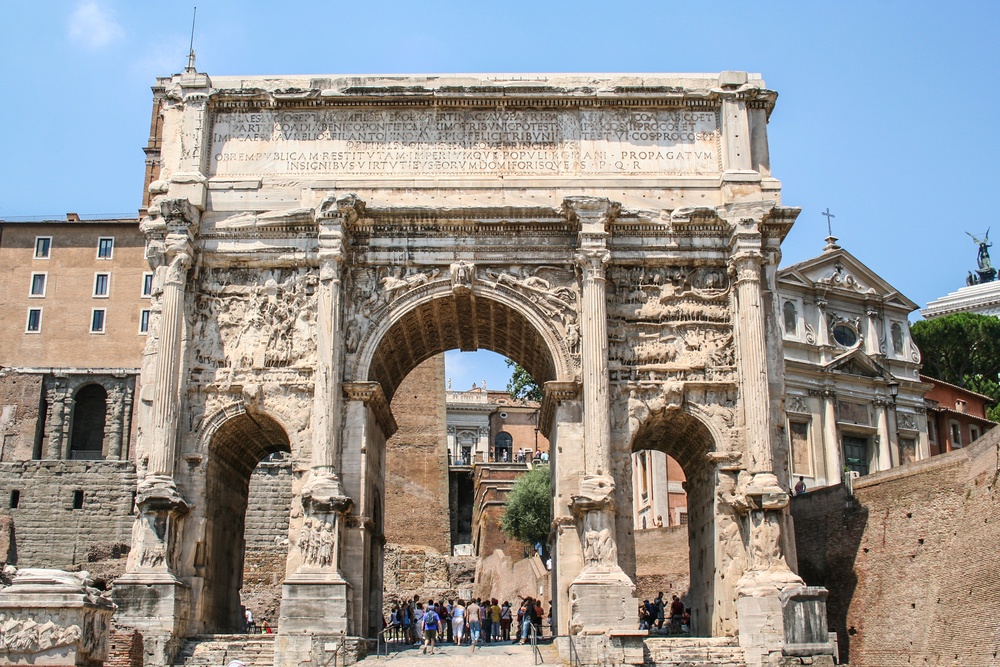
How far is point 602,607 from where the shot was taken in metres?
19.6

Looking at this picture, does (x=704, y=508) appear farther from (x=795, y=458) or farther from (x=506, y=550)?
(x=506, y=550)

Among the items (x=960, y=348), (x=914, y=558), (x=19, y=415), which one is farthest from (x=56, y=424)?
(x=960, y=348)

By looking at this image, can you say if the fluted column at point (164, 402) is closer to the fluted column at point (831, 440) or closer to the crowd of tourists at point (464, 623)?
the crowd of tourists at point (464, 623)

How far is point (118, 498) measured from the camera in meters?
41.5

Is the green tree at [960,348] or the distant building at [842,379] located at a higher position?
the green tree at [960,348]

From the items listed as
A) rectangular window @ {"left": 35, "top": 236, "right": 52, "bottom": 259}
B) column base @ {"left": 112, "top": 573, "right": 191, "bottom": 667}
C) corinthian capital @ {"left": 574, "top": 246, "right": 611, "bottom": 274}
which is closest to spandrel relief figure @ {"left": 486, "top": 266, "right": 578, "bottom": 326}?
corinthian capital @ {"left": 574, "top": 246, "right": 611, "bottom": 274}

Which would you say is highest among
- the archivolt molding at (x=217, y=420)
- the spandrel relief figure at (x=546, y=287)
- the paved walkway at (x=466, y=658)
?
the spandrel relief figure at (x=546, y=287)

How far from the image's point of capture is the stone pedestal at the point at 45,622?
11.7 metres

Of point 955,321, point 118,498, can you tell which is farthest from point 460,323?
point 955,321

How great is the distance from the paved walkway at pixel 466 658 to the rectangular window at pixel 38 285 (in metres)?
33.7

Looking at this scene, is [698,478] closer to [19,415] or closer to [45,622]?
[45,622]

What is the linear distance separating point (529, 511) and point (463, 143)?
23.6 m

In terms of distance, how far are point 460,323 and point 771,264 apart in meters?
6.46

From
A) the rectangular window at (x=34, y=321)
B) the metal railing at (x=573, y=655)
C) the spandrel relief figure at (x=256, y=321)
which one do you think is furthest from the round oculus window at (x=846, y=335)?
the rectangular window at (x=34, y=321)
